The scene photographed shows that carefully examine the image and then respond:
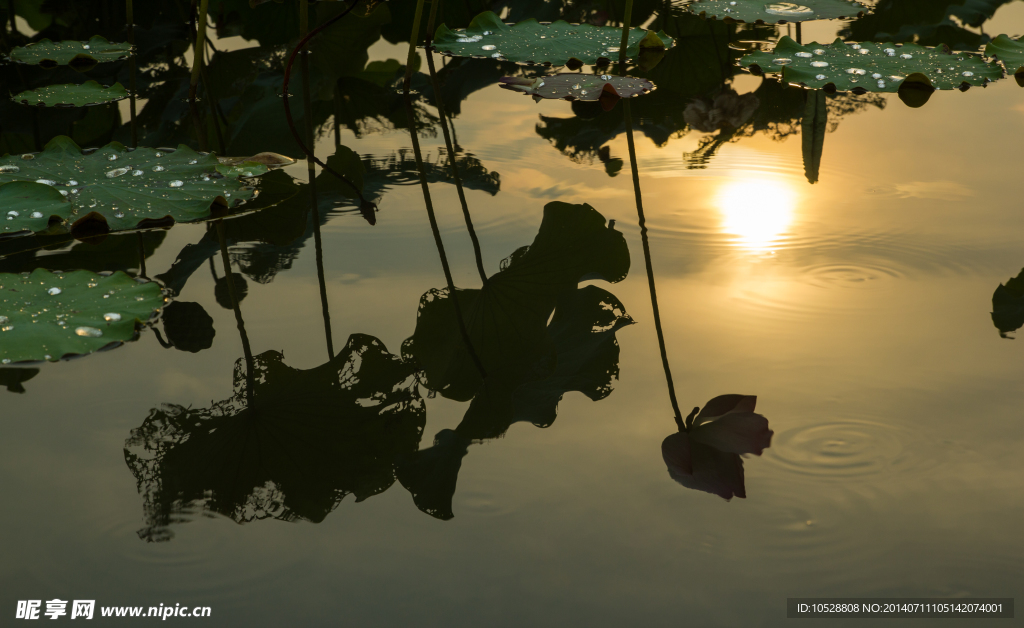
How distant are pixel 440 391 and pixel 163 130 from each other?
5.06 ft

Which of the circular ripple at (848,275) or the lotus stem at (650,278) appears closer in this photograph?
the lotus stem at (650,278)

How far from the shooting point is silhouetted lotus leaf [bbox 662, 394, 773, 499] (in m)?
0.83

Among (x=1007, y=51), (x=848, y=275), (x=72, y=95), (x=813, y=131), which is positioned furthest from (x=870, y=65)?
(x=72, y=95)

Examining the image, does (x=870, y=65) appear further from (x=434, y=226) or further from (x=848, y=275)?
(x=434, y=226)

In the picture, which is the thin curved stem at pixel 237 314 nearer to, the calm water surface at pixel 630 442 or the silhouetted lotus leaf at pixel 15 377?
the calm water surface at pixel 630 442

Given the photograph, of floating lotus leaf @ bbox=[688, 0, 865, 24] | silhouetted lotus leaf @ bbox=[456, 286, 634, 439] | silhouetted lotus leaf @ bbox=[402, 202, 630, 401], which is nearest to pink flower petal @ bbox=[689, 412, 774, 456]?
silhouetted lotus leaf @ bbox=[456, 286, 634, 439]

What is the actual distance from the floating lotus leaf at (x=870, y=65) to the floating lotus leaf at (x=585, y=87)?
44cm

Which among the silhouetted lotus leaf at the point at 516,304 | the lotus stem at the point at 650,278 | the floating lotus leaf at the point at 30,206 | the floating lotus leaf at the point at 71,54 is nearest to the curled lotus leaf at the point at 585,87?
the lotus stem at the point at 650,278

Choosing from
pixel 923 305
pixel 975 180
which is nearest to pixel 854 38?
pixel 975 180

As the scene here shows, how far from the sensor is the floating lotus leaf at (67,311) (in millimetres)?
1019

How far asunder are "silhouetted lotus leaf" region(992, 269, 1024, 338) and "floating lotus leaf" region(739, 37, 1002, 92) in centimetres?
92

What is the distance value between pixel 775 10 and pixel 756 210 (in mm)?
1636

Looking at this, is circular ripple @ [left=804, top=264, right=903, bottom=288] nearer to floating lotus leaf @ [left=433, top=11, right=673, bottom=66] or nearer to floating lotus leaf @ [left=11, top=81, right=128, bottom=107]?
floating lotus leaf @ [left=433, top=11, right=673, bottom=66]

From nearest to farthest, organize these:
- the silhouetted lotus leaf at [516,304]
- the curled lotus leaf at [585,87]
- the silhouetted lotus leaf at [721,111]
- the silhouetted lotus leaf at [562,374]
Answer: the silhouetted lotus leaf at [562,374] < the silhouetted lotus leaf at [516,304] < the curled lotus leaf at [585,87] < the silhouetted lotus leaf at [721,111]
